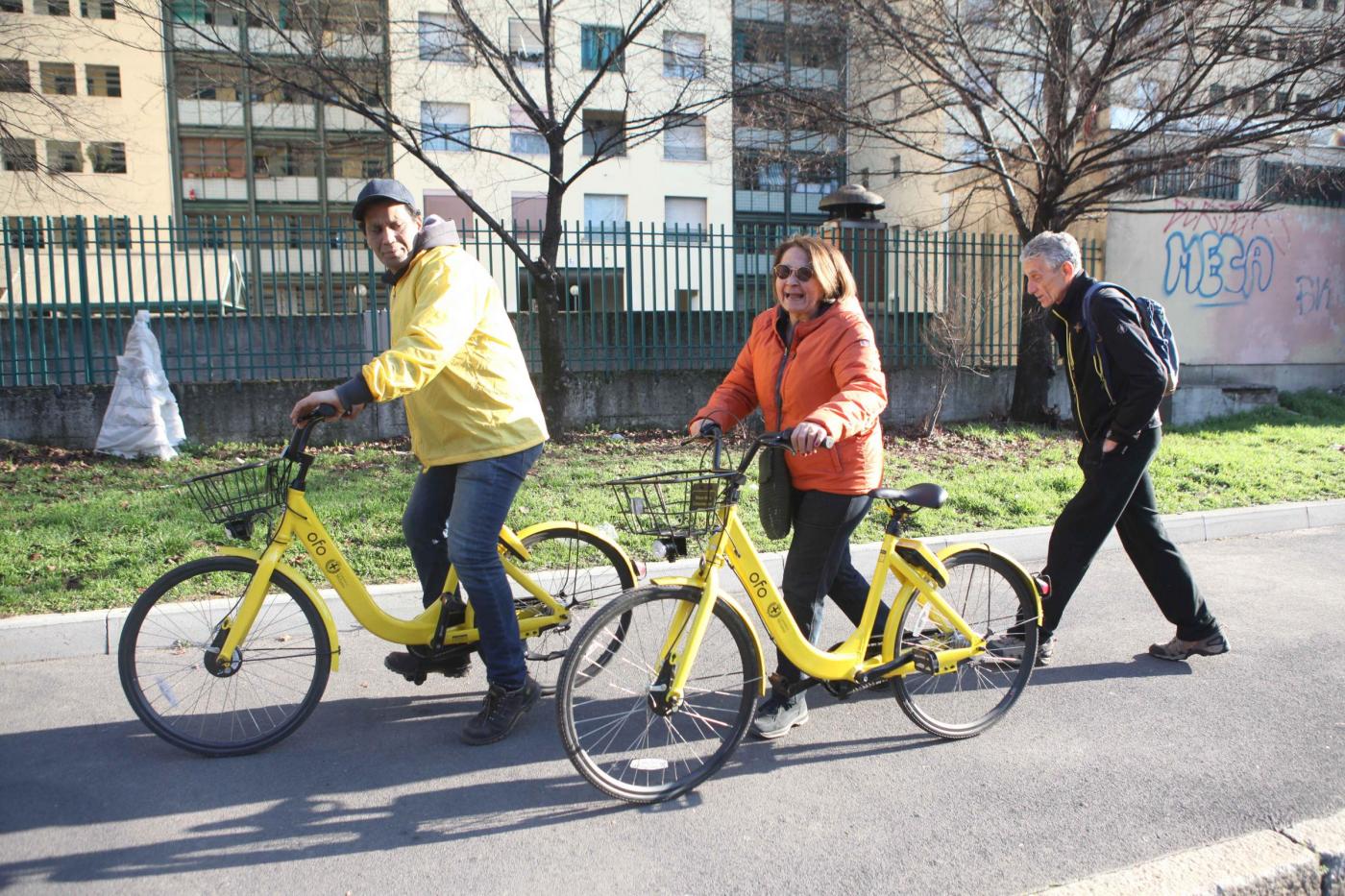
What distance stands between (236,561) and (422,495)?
0.70 metres

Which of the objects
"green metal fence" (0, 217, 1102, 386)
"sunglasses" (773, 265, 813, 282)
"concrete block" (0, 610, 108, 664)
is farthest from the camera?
"green metal fence" (0, 217, 1102, 386)

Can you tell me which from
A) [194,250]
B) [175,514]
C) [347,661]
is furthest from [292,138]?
[347,661]

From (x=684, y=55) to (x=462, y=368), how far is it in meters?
6.53

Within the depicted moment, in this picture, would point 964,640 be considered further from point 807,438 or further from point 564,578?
point 564,578

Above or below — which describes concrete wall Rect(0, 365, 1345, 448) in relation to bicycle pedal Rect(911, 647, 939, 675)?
above

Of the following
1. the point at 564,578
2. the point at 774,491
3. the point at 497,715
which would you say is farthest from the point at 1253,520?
the point at 497,715

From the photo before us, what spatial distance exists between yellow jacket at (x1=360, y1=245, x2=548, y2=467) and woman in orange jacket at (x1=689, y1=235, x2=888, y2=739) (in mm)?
703

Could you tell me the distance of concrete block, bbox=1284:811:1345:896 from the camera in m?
2.62

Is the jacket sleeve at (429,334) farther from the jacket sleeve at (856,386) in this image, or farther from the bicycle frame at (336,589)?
the jacket sleeve at (856,386)

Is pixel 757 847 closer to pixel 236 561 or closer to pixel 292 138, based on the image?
A: pixel 236 561

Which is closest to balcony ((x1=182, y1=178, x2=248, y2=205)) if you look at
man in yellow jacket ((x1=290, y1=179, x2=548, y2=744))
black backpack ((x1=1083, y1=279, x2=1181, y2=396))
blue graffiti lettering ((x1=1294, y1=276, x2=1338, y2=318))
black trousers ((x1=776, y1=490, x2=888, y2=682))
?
blue graffiti lettering ((x1=1294, y1=276, x2=1338, y2=318))

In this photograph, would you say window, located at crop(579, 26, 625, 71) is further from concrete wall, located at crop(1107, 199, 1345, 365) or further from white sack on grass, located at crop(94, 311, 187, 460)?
concrete wall, located at crop(1107, 199, 1345, 365)

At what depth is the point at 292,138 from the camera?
113 feet

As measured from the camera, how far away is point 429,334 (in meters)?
3.16
